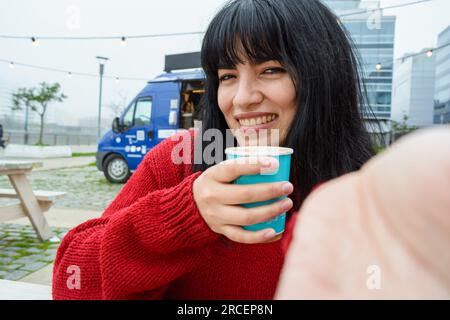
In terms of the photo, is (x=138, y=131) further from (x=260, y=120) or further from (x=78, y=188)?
(x=260, y=120)

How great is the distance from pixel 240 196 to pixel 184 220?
18cm

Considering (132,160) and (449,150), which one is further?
(132,160)

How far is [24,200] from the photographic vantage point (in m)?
3.31

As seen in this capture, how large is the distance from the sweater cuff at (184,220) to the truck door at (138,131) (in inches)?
240

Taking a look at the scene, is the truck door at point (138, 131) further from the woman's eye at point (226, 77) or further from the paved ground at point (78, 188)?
the woman's eye at point (226, 77)

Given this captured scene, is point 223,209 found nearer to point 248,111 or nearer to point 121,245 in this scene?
point 121,245

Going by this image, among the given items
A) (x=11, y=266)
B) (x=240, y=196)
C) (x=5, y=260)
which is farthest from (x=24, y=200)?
(x=240, y=196)

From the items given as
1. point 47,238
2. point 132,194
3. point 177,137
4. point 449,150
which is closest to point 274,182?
point 449,150

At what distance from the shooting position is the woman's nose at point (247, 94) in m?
1.00

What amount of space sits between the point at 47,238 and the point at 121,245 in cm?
314

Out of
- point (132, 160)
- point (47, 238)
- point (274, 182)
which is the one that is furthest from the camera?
point (132, 160)

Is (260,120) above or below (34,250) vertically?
above

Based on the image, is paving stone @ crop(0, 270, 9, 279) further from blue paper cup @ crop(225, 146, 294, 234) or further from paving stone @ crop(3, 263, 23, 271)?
blue paper cup @ crop(225, 146, 294, 234)

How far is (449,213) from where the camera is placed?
0.70 ft
